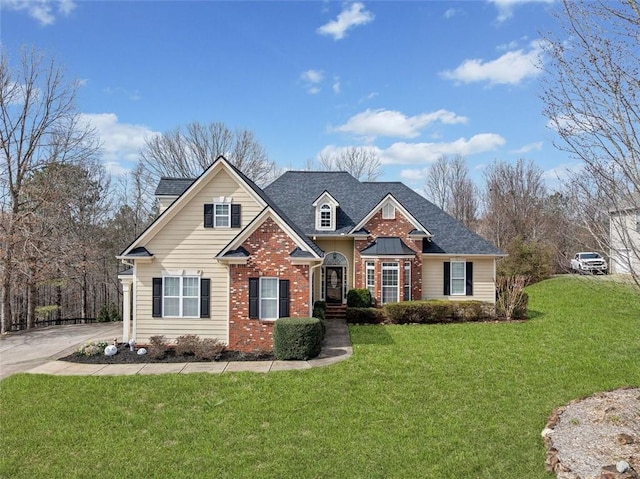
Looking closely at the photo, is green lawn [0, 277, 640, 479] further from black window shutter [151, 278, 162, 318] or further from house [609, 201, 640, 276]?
black window shutter [151, 278, 162, 318]

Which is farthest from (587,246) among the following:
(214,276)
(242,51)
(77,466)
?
(242,51)

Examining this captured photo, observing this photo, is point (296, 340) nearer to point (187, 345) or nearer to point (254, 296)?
point (254, 296)

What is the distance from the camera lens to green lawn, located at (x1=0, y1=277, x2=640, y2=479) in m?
6.14

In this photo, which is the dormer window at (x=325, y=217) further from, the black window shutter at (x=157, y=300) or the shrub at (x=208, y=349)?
the shrub at (x=208, y=349)

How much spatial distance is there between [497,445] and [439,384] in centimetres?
287

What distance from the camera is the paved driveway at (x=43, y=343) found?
12155 mm

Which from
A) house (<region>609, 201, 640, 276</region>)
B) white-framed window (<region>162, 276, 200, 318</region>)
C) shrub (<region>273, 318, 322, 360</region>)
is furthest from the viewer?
white-framed window (<region>162, 276, 200, 318</region>)

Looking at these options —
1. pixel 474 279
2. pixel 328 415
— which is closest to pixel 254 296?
pixel 328 415

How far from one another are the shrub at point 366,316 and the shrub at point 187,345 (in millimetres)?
7386

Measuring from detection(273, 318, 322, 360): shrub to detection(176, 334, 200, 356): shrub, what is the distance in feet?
8.62

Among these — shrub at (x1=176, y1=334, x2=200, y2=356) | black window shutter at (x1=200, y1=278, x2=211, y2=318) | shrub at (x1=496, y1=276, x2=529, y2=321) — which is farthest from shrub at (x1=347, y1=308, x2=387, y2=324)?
shrub at (x1=176, y1=334, x2=200, y2=356)

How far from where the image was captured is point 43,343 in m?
15.0

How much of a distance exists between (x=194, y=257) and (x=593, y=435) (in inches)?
463

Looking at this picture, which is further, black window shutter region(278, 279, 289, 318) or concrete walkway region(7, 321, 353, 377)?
black window shutter region(278, 279, 289, 318)
